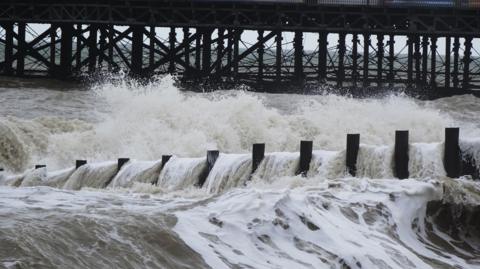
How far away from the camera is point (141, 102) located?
23250 millimetres

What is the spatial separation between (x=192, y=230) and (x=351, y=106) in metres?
17.5

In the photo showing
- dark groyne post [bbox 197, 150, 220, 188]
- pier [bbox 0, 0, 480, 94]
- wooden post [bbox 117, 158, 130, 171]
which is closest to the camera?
dark groyne post [bbox 197, 150, 220, 188]

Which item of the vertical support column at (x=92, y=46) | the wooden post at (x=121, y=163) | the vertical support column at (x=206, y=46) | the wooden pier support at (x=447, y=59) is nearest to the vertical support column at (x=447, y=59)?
the wooden pier support at (x=447, y=59)

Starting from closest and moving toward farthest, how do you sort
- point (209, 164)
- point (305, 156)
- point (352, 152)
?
point (352, 152) < point (305, 156) < point (209, 164)

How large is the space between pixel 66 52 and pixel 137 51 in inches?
103

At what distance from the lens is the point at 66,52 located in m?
32.8

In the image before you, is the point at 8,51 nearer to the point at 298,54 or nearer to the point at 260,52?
the point at 260,52

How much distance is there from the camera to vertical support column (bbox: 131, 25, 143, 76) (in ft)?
104

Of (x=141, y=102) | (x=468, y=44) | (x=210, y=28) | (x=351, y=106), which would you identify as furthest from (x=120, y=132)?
(x=468, y=44)

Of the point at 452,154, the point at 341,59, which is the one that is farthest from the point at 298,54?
the point at 452,154

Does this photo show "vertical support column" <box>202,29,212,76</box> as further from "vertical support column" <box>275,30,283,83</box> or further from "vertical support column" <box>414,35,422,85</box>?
"vertical support column" <box>414,35,422,85</box>

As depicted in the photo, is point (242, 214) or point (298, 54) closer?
point (242, 214)

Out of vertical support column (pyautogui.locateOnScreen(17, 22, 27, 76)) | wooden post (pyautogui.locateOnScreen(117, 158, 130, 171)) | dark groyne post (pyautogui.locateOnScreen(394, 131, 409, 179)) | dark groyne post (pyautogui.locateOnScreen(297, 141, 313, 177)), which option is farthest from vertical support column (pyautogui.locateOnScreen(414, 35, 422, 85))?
dark groyne post (pyautogui.locateOnScreen(394, 131, 409, 179))

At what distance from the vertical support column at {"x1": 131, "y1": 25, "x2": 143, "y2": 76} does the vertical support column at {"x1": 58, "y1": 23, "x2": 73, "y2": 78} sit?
2.33 m
